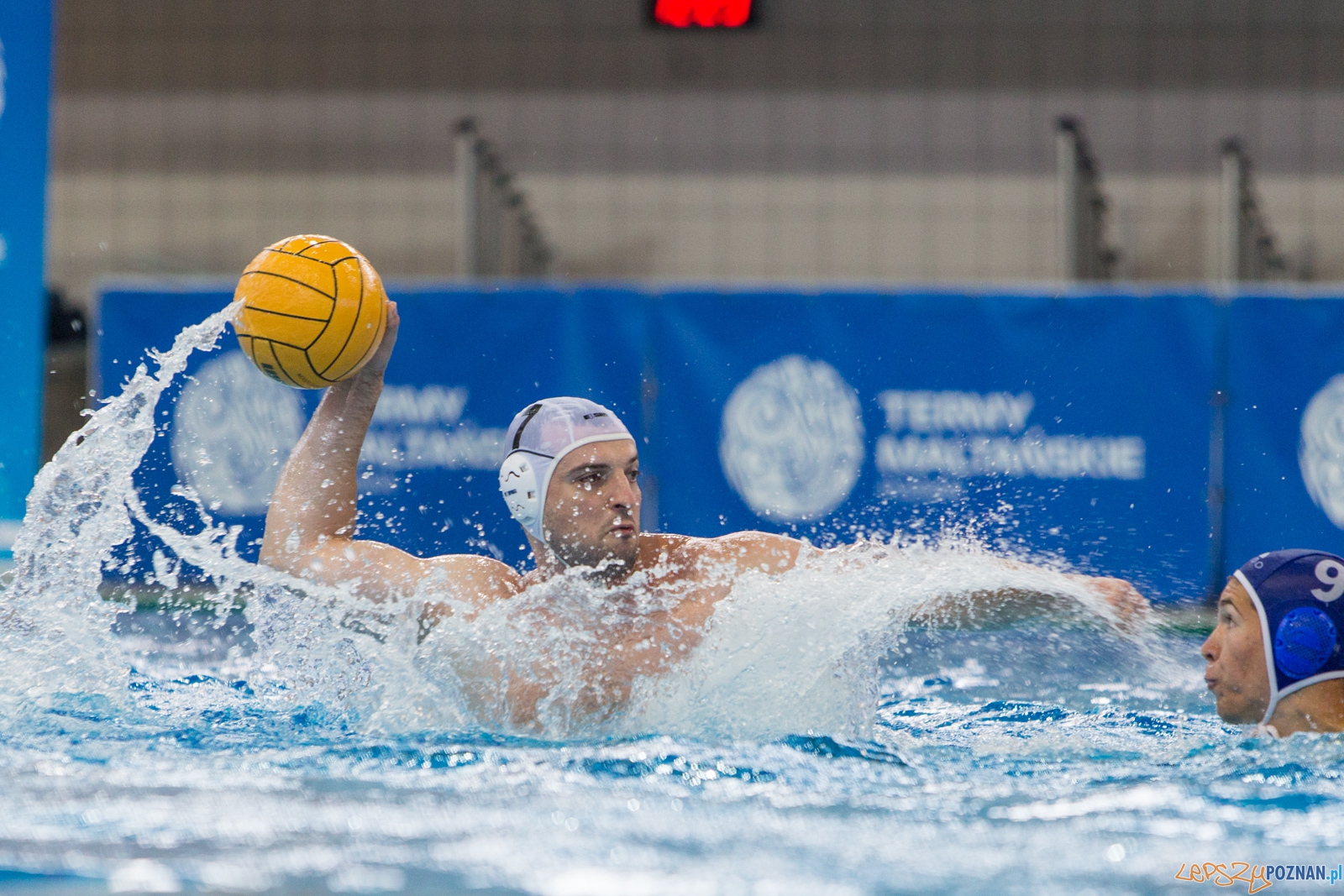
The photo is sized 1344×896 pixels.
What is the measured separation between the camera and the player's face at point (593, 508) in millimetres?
3094

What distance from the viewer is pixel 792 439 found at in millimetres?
6508

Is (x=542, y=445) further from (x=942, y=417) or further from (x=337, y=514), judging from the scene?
(x=942, y=417)

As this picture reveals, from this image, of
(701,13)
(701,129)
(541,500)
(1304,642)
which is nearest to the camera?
(1304,642)

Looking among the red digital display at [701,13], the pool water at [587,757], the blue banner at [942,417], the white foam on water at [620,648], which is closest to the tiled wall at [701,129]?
the red digital display at [701,13]

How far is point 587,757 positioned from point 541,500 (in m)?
0.59

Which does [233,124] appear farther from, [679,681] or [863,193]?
[679,681]

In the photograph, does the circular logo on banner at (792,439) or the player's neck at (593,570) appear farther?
the circular logo on banner at (792,439)

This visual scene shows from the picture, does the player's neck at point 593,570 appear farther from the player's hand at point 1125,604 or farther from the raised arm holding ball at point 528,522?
the player's hand at point 1125,604

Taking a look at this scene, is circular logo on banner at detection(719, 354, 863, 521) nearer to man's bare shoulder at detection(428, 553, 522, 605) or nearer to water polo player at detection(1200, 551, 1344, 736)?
man's bare shoulder at detection(428, 553, 522, 605)

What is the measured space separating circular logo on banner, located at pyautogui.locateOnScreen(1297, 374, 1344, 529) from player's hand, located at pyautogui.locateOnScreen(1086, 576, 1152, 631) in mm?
3837

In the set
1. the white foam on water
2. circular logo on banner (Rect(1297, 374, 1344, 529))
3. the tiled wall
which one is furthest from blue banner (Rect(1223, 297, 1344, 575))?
the white foam on water

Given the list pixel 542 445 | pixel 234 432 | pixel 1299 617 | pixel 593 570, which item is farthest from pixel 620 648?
pixel 234 432

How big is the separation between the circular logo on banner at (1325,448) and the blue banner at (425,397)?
9.55 ft

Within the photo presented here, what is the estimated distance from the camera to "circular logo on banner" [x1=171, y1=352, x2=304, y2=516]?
6.57 metres
